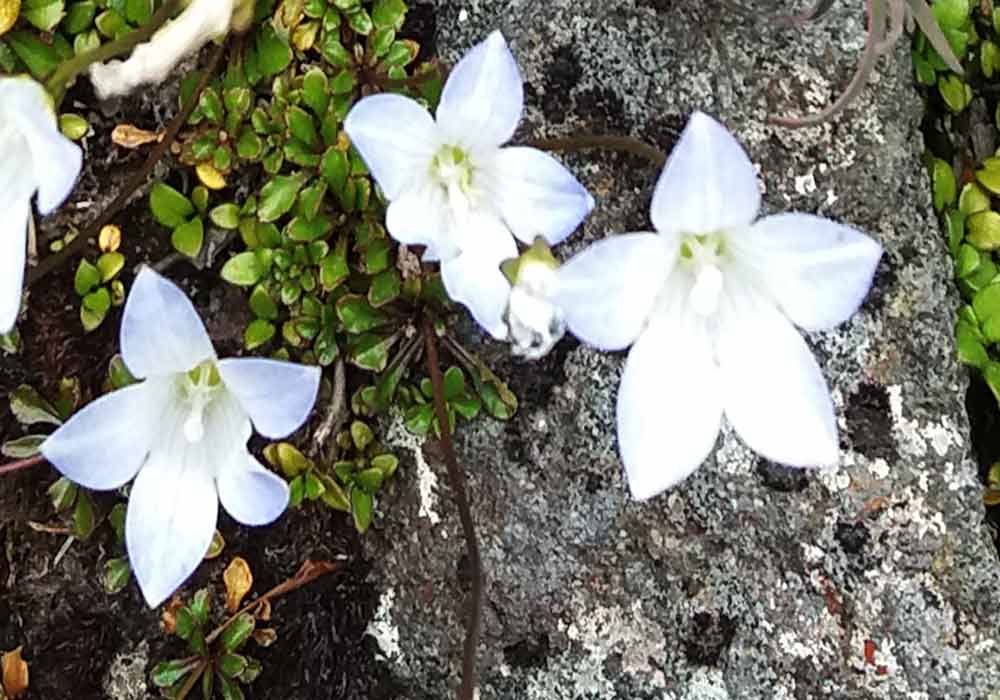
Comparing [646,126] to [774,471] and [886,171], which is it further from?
[774,471]

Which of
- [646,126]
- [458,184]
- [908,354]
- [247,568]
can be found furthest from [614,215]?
[247,568]

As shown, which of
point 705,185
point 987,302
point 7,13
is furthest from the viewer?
point 987,302

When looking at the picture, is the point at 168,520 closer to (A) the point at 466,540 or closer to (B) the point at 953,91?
(A) the point at 466,540

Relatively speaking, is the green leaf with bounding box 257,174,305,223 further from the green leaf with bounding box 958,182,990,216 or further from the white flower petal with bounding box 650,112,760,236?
the green leaf with bounding box 958,182,990,216

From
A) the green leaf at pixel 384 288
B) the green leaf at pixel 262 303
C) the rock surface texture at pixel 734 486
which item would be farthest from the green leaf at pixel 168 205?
the rock surface texture at pixel 734 486

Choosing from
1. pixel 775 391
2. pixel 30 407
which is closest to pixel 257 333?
pixel 30 407

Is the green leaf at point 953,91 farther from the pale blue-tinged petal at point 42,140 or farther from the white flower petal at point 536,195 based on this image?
the pale blue-tinged petal at point 42,140
